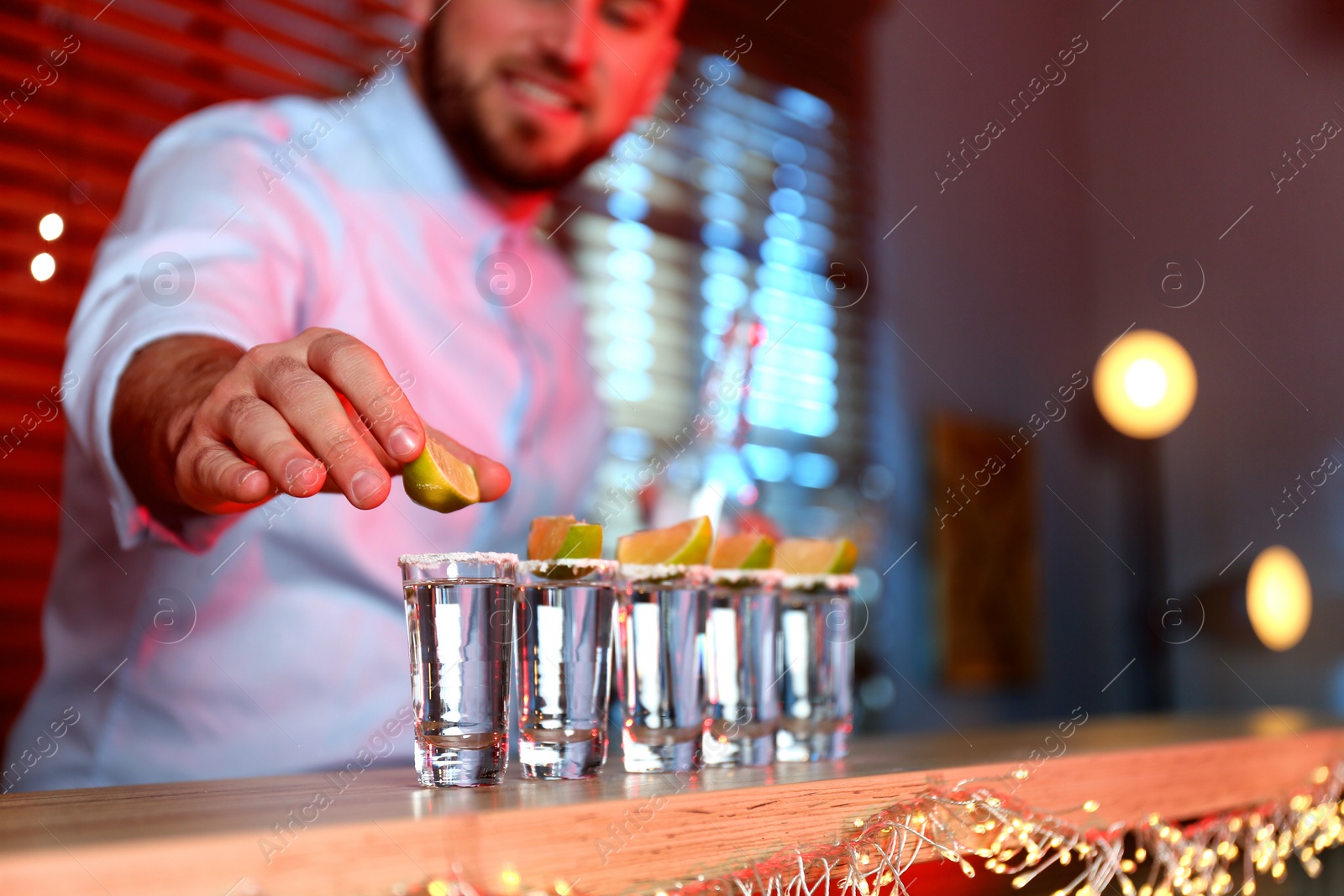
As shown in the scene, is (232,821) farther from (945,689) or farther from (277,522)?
(945,689)

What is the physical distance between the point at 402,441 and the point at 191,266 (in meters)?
0.90

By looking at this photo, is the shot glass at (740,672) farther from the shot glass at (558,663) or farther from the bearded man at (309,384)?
the bearded man at (309,384)

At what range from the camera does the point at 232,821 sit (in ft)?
2.04

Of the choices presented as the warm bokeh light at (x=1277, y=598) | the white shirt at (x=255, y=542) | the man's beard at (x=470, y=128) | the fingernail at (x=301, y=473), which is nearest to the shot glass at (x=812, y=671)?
the fingernail at (x=301, y=473)

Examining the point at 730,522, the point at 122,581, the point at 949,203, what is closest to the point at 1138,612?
the point at 949,203

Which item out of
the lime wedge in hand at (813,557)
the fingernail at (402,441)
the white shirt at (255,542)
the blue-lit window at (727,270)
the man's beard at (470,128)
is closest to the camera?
the fingernail at (402,441)

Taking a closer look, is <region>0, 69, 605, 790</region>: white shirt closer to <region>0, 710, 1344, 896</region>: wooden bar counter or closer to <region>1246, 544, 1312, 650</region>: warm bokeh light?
<region>0, 710, 1344, 896</region>: wooden bar counter

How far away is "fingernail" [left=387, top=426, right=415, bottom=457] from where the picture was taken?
30.1 inches

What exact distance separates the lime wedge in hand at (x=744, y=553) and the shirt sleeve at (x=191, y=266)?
1.70ft

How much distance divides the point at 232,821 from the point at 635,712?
0.38m

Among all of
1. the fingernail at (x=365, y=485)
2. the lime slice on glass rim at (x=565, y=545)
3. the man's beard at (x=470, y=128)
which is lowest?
the lime slice on glass rim at (x=565, y=545)

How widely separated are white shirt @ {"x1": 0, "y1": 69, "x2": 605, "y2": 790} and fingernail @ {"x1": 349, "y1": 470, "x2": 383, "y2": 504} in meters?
0.75

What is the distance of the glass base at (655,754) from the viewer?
0.93 meters

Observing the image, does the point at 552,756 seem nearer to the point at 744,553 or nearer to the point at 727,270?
the point at 744,553
